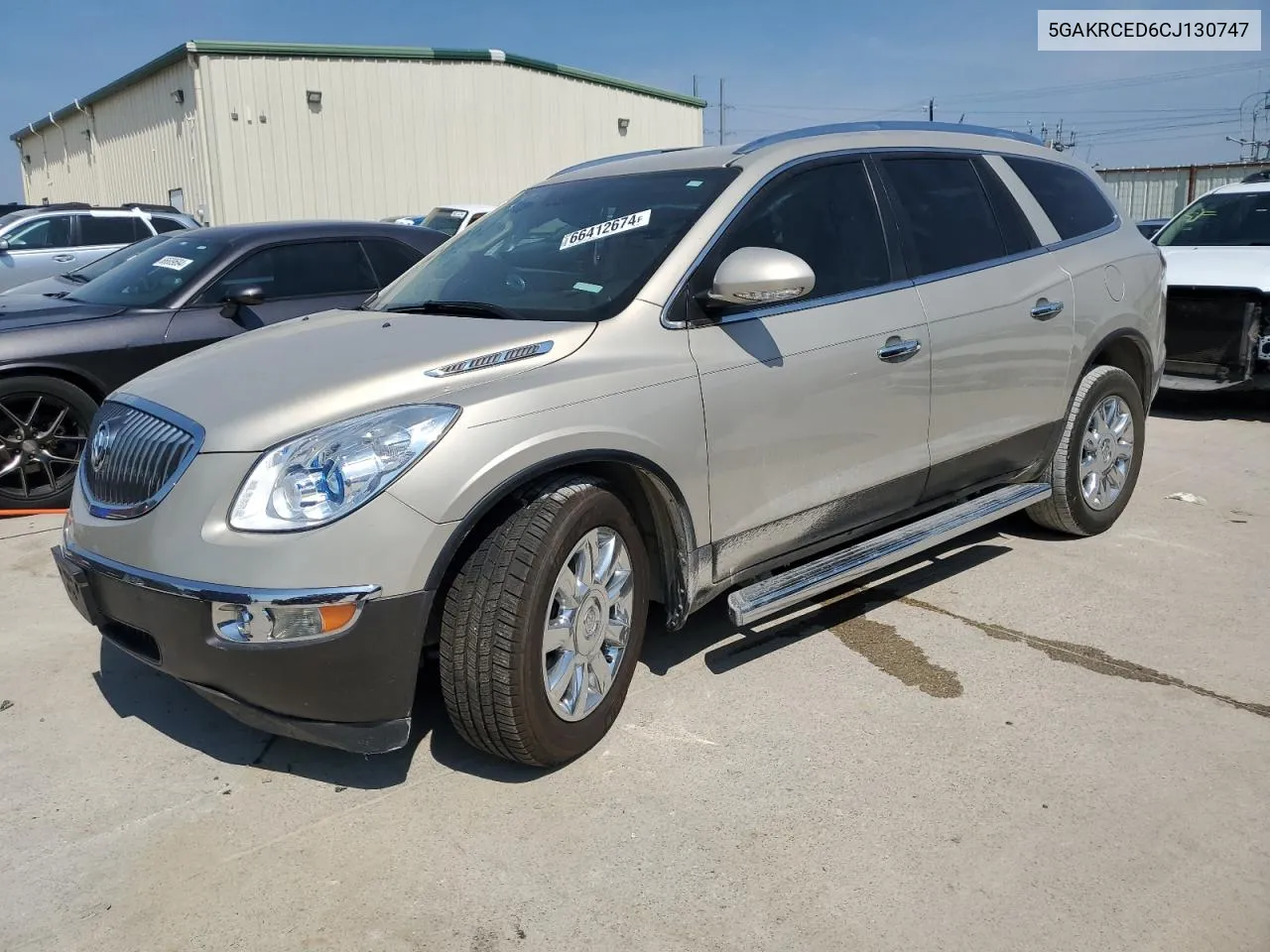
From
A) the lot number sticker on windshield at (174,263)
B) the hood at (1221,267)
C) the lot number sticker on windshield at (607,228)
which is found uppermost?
the lot number sticker on windshield at (174,263)

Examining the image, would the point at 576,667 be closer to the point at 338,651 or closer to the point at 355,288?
the point at 338,651

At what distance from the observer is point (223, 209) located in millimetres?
20047

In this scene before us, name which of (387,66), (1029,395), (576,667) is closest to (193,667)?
(576,667)

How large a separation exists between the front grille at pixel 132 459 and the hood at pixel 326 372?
0.07 m

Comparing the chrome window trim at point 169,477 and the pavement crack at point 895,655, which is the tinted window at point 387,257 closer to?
the chrome window trim at point 169,477

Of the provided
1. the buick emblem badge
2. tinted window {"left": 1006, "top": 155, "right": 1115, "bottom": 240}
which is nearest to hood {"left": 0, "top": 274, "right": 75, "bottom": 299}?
the buick emblem badge

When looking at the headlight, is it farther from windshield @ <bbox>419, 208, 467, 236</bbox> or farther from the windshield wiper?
windshield @ <bbox>419, 208, 467, 236</bbox>

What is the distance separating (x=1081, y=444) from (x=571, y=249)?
2677 millimetres

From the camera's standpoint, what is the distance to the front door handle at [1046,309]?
4543 millimetres

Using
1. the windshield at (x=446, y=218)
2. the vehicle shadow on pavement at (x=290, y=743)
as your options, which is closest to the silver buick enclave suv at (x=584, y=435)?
the vehicle shadow on pavement at (x=290, y=743)

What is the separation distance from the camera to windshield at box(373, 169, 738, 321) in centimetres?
346

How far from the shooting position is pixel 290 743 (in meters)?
3.38

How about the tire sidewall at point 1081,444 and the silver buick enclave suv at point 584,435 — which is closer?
the silver buick enclave suv at point 584,435

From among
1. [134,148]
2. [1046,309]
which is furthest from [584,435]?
[134,148]
